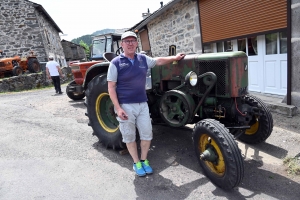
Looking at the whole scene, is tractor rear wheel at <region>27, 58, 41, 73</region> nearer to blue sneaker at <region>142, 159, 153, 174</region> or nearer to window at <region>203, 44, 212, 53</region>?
window at <region>203, 44, 212, 53</region>

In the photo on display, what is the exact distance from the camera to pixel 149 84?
3393 mm

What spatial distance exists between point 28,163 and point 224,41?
5.60 m

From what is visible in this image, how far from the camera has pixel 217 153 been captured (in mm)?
2469

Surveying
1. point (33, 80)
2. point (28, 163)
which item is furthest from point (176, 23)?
point (33, 80)

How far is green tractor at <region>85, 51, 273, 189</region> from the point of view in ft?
7.80

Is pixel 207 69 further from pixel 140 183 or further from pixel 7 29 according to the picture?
pixel 7 29

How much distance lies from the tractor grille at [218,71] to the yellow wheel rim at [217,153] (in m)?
0.60

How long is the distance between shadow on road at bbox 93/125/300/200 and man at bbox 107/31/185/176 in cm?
22

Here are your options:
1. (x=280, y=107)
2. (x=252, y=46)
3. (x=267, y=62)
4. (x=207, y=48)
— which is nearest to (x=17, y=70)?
(x=207, y=48)

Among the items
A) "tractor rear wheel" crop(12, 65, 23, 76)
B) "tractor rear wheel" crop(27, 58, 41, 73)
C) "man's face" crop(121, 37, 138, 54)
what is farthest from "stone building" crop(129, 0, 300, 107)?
"tractor rear wheel" crop(27, 58, 41, 73)

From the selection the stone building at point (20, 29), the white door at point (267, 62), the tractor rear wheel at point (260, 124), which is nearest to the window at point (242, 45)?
the white door at point (267, 62)

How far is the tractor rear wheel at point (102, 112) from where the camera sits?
3461 mm

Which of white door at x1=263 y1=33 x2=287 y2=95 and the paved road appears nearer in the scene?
the paved road

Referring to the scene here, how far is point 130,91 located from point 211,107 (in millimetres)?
1066
